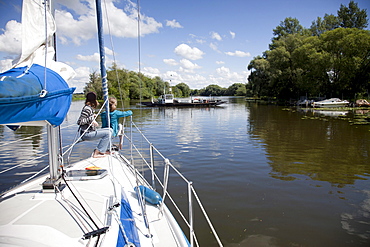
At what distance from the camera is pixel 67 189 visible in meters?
3.21

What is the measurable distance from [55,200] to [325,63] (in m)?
44.2

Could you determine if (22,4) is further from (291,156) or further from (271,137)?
(271,137)

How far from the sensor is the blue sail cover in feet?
6.91

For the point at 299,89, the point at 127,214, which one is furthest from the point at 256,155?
the point at 299,89

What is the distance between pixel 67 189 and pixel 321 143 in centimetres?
1225

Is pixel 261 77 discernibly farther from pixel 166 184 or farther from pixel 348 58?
pixel 166 184

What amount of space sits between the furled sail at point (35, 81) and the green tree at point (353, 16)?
65442 millimetres

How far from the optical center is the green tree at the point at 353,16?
174ft

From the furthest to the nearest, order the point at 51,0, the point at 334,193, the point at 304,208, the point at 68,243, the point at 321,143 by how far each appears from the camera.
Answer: the point at 321,143 → the point at 334,193 → the point at 304,208 → the point at 51,0 → the point at 68,243

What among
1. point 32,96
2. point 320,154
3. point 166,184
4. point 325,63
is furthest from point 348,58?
point 32,96

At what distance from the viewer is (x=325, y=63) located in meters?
39.0

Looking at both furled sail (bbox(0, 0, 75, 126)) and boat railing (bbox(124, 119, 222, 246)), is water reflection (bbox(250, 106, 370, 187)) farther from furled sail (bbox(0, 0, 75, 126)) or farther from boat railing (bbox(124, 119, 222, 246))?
furled sail (bbox(0, 0, 75, 126))

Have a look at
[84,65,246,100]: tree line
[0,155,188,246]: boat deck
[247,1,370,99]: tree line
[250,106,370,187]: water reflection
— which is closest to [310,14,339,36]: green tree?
[247,1,370,99]: tree line

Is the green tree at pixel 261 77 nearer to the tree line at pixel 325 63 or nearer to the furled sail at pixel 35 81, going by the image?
the tree line at pixel 325 63
